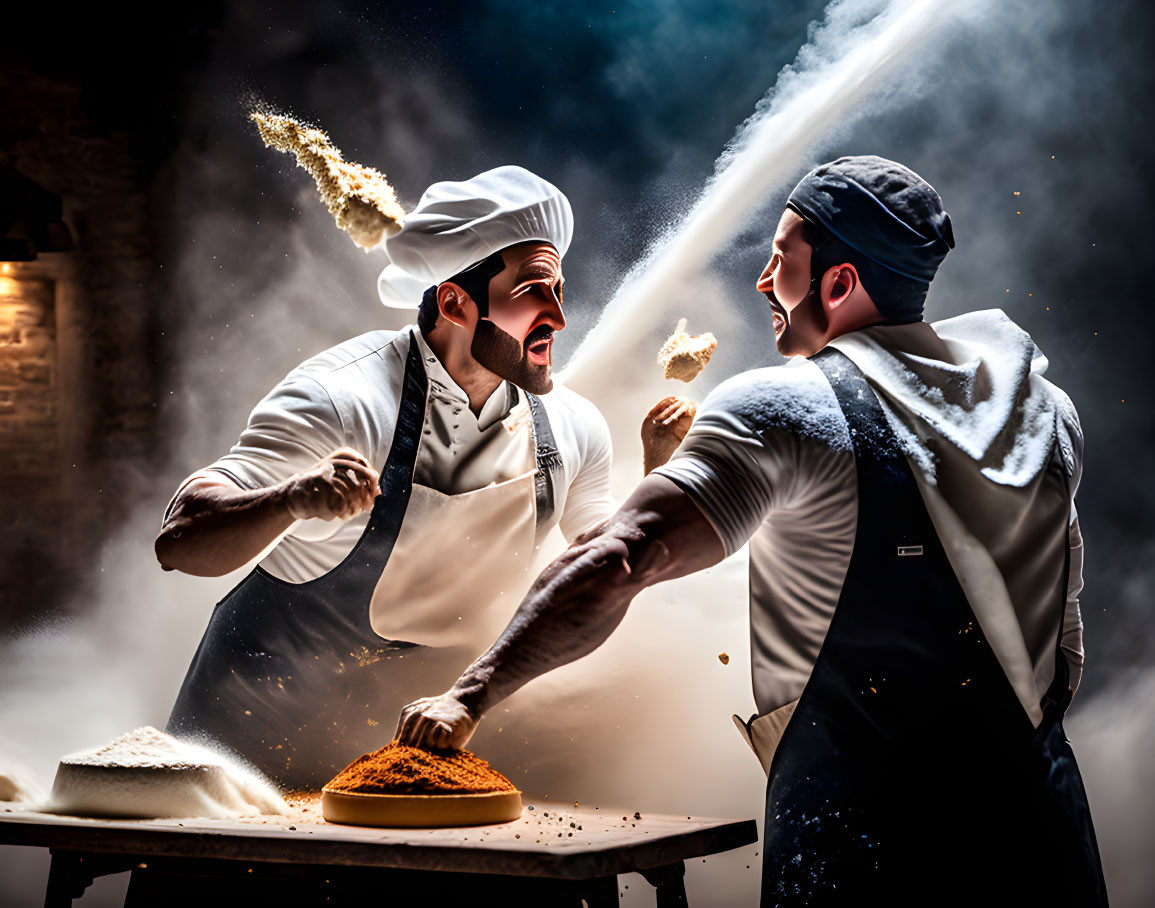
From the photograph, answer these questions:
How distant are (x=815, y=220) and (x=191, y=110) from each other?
2.41 metres

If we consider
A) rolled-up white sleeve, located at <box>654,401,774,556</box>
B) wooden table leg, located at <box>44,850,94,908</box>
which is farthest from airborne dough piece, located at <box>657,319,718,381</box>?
wooden table leg, located at <box>44,850,94,908</box>

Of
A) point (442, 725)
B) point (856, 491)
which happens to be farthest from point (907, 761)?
point (442, 725)

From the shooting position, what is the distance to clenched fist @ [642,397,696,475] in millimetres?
2803

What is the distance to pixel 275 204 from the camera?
3604mm

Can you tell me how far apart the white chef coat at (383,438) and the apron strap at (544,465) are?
0.02m

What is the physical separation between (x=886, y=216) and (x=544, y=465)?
1202mm

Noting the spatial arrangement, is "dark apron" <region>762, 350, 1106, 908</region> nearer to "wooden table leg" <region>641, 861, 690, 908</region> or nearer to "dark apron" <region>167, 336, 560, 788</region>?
"wooden table leg" <region>641, 861, 690, 908</region>

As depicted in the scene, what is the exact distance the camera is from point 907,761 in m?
1.91

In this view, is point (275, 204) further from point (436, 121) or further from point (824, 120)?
point (824, 120)

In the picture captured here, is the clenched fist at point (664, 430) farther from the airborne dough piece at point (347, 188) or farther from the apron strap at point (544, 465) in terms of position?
the airborne dough piece at point (347, 188)

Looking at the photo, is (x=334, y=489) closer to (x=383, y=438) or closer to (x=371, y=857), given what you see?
(x=383, y=438)

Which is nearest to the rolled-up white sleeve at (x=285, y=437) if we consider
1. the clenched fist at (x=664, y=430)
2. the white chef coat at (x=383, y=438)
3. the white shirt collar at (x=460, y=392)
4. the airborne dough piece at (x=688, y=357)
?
the white chef coat at (x=383, y=438)

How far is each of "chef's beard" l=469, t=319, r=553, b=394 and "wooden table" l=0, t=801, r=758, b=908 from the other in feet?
3.91

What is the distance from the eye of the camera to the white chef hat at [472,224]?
2.88 m
